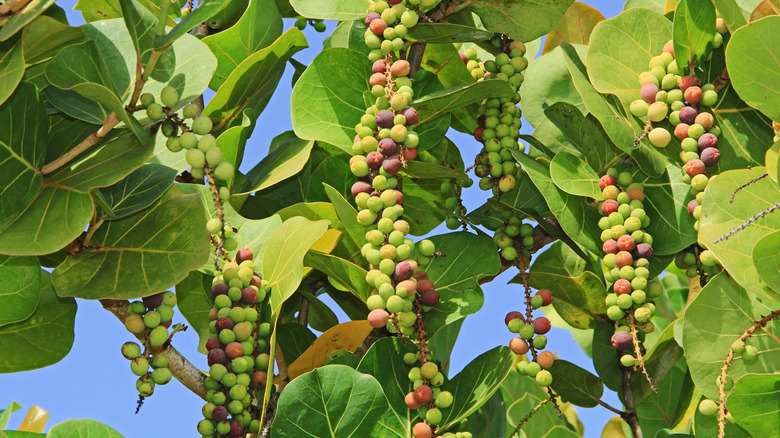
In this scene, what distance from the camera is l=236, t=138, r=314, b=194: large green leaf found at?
1.70 m

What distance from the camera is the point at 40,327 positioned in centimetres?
161

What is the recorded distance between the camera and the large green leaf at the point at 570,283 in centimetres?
174

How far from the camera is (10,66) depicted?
4.35 feet

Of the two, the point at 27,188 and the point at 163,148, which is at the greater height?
the point at 163,148

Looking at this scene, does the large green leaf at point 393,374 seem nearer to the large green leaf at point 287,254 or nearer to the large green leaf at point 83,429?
the large green leaf at point 287,254

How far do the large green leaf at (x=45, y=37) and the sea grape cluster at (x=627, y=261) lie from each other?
108 centimetres

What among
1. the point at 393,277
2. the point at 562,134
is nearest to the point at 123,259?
the point at 393,277

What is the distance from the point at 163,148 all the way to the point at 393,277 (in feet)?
2.28

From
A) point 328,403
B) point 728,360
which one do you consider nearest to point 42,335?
point 328,403

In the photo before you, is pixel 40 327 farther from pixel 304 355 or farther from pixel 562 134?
pixel 562 134

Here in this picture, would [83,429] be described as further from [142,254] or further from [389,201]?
[389,201]

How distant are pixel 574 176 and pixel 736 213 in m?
0.31

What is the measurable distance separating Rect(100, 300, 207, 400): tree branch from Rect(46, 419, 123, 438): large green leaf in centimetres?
21

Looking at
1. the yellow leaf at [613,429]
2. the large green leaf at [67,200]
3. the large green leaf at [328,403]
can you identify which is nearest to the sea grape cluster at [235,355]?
the large green leaf at [328,403]
